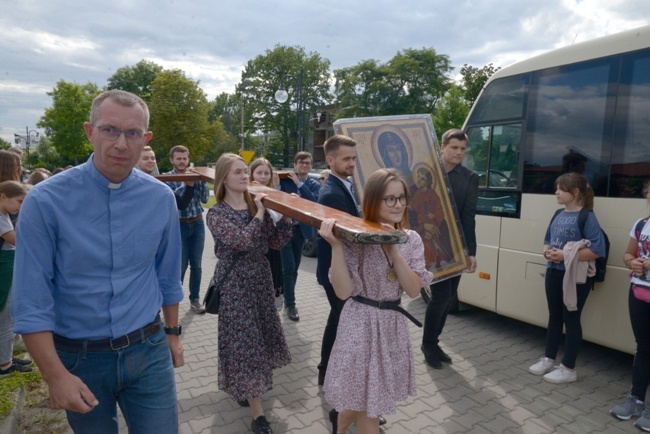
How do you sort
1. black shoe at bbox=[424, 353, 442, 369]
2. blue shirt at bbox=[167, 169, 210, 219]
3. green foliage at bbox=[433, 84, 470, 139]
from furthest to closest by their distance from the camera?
1. green foliage at bbox=[433, 84, 470, 139]
2. blue shirt at bbox=[167, 169, 210, 219]
3. black shoe at bbox=[424, 353, 442, 369]

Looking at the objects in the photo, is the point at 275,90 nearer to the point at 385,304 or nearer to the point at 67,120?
the point at 67,120

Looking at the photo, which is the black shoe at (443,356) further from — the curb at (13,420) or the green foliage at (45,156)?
the green foliage at (45,156)

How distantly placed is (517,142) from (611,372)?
264 cm

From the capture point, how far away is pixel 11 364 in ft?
14.3

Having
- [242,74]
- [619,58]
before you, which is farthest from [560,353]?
[242,74]

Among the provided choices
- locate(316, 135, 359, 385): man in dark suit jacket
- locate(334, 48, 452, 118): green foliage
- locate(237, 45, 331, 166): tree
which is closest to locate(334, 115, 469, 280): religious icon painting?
locate(316, 135, 359, 385): man in dark suit jacket

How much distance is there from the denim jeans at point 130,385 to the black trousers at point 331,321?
65.5 inches

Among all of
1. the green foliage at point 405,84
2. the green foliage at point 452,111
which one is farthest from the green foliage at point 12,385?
the green foliage at point 405,84

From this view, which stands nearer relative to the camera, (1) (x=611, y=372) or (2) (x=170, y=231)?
(2) (x=170, y=231)

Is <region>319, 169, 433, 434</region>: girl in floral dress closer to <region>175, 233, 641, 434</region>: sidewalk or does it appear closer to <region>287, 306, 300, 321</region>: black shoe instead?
<region>175, 233, 641, 434</region>: sidewalk

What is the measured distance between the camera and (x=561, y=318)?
175 inches

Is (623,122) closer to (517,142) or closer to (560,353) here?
(517,142)

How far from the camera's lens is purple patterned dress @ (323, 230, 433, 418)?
2.66 metres

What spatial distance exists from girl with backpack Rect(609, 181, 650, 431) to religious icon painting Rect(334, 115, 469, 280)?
1.37 meters
